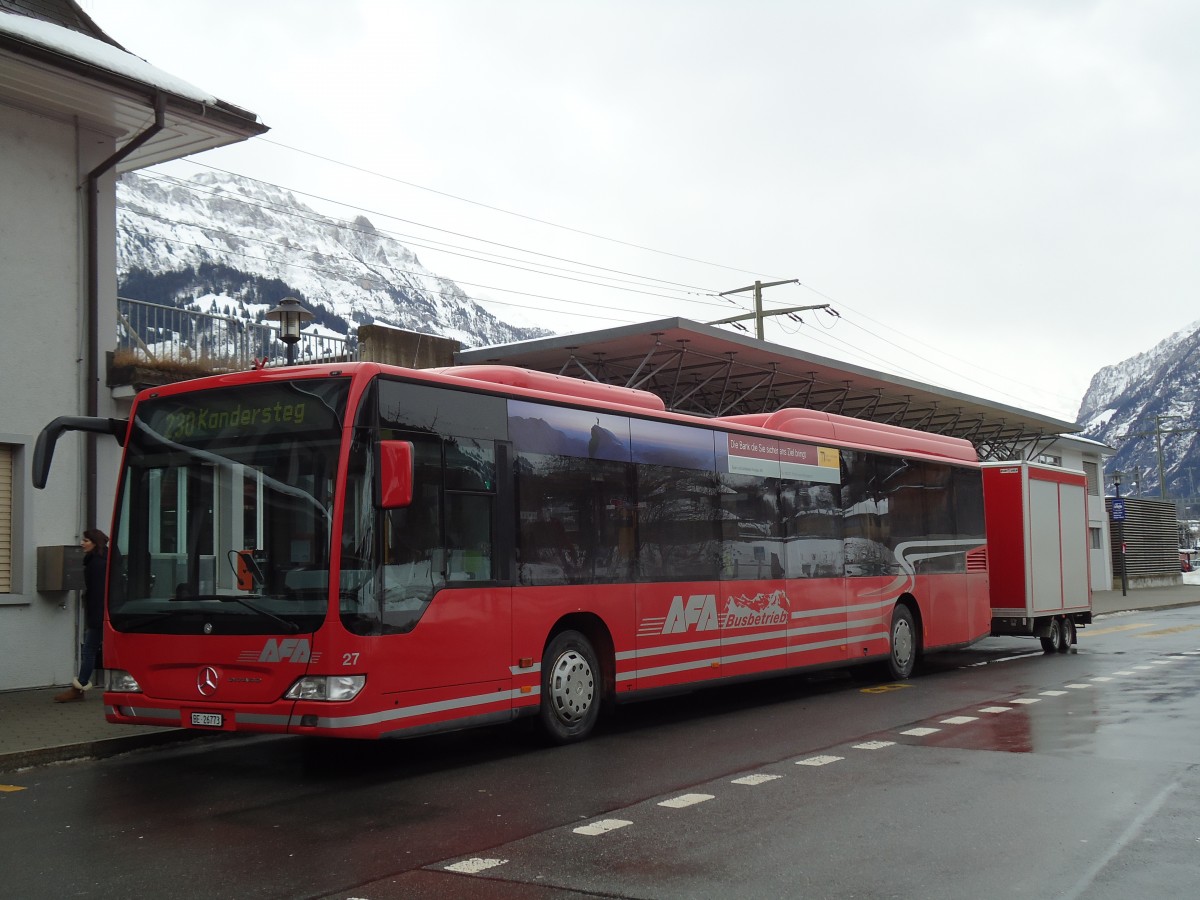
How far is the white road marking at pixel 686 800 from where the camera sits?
25.1 feet

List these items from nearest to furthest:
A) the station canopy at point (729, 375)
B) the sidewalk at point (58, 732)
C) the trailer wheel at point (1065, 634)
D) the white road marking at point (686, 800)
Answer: the white road marking at point (686, 800) → the sidewalk at point (58, 732) → the trailer wheel at point (1065, 634) → the station canopy at point (729, 375)

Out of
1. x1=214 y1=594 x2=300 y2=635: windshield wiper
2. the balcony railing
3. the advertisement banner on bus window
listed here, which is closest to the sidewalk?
x1=214 y1=594 x2=300 y2=635: windshield wiper

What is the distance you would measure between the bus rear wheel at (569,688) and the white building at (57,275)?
674 cm

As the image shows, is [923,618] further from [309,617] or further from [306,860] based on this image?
[306,860]

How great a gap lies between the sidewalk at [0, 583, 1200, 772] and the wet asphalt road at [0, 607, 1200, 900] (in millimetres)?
199

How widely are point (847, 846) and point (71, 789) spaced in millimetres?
5646

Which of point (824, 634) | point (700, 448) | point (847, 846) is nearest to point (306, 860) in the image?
point (847, 846)

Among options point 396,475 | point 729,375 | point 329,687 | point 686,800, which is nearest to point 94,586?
point 329,687

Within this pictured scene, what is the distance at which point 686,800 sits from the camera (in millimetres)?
7781

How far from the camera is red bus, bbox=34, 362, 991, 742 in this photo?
8.53 meters

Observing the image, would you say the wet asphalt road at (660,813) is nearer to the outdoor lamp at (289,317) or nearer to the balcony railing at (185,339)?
the outdoor lamp at (289,317)

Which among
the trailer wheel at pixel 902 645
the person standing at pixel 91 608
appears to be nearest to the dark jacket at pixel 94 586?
the person standing at pixel 91 608

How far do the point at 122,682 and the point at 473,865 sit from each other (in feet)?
14.3

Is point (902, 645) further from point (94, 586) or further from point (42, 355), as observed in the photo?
point (42, 355)
